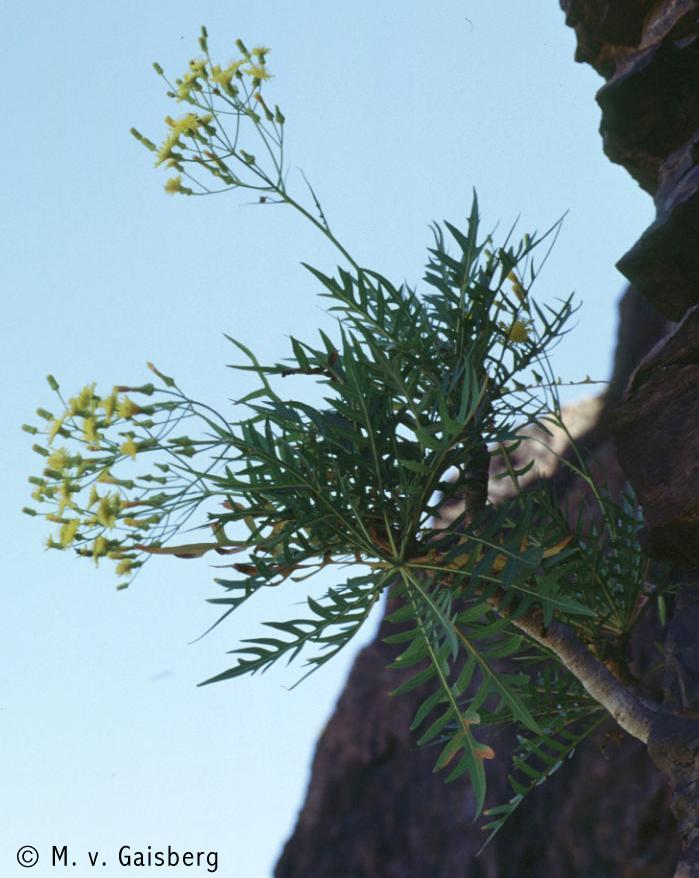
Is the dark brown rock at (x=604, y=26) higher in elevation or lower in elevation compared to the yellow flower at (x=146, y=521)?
higher

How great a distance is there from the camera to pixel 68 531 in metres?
1.38

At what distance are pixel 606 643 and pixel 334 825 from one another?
2.32m

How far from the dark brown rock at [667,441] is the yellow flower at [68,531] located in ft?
2.68

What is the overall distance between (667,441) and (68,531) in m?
0.86

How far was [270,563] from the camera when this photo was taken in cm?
138

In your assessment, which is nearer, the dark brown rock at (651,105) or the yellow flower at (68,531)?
the yellow flower at (68,531)

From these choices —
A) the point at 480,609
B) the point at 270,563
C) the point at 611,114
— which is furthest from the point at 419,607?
the point at 611,114

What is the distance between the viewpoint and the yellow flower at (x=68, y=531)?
54.5 inches

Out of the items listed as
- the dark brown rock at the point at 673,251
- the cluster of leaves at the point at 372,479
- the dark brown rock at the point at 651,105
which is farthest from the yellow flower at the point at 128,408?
the dark brown rock at the point at 651,105

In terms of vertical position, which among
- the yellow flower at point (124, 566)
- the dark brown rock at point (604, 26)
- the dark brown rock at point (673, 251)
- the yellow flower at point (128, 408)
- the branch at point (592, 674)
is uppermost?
the dark brown rock at point (604, 26)

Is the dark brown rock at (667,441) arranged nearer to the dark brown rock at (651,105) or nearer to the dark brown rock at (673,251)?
the dark brown rock at (673,251)

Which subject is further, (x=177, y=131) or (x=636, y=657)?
(x=636, y=657)

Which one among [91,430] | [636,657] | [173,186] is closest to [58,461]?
[91,430]

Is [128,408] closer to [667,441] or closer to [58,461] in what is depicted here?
[58,461]
